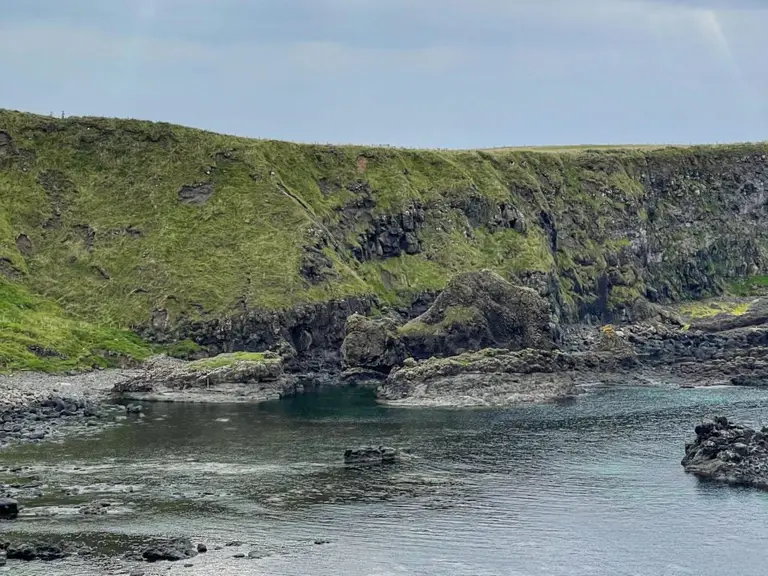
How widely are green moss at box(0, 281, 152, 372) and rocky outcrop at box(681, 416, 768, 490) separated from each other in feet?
309

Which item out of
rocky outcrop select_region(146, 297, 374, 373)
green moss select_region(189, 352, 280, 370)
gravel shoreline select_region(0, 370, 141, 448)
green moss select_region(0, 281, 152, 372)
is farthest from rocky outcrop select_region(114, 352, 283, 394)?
rocky outcrop select_region(146, 297, 374, 373)

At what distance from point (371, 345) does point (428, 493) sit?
250 ft

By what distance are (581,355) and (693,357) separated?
22.1m

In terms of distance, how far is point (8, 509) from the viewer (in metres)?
94.8

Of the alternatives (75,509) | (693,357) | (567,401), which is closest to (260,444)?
(75,509)

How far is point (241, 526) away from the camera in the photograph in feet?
308

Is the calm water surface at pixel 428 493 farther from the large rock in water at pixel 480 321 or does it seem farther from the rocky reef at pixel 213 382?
the large rock in water at pixel 480 321

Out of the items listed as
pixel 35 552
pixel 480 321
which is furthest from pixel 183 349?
pixel 35 552

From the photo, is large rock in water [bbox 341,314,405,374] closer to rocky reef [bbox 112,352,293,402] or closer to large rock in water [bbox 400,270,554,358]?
large rock in water [bbox 400,270,554,358]

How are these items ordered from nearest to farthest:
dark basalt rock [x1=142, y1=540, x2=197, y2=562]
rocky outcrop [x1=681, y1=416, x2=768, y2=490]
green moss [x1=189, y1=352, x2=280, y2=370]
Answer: dark basalt rock [x1=142, y1=540, x2=197, y2=562]
rocky outcrop [x1=681, y1=416, x2=768, y2=490]
green moss [x1=189, y1=352, x2=280, y2=370]

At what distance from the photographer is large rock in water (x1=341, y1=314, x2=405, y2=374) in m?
179

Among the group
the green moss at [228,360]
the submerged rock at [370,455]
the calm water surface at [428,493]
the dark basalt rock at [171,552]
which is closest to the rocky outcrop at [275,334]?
the green moss at [228,360]

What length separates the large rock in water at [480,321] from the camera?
179m

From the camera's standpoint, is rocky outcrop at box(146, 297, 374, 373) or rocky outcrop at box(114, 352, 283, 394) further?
rocky outcrop at box(146, 297, 374, 373)
